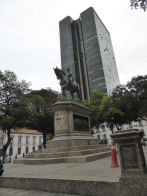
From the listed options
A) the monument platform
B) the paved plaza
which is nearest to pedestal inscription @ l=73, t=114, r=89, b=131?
the monument platform

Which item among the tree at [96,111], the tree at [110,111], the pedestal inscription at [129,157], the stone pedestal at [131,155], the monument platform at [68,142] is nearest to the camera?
the stone pedestal at [131,155]

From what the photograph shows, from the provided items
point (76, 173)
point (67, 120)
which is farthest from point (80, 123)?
point (76, 173)

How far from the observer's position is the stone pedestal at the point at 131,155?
10.2 feet

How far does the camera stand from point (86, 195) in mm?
3559

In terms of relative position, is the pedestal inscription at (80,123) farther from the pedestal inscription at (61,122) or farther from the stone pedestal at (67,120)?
the pedestal inscription at (61,122)

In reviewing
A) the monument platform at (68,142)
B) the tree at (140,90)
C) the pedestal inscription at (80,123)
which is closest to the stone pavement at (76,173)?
the monument platform at (68,142)

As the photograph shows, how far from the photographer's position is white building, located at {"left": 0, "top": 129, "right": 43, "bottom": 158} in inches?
1971

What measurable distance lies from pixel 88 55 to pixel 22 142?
6509 centimetres

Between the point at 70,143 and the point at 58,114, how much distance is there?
2737 mm

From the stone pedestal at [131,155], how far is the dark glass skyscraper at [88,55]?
74937mm

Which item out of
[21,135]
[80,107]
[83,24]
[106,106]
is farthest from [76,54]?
[80,107]

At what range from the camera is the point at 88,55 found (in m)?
89.0

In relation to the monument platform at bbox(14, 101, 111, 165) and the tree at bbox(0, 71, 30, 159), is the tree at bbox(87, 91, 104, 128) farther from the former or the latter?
the tree at bbox(0, 71, 30, 159)

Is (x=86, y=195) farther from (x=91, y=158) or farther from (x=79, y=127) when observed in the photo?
(x=79, y=127)
